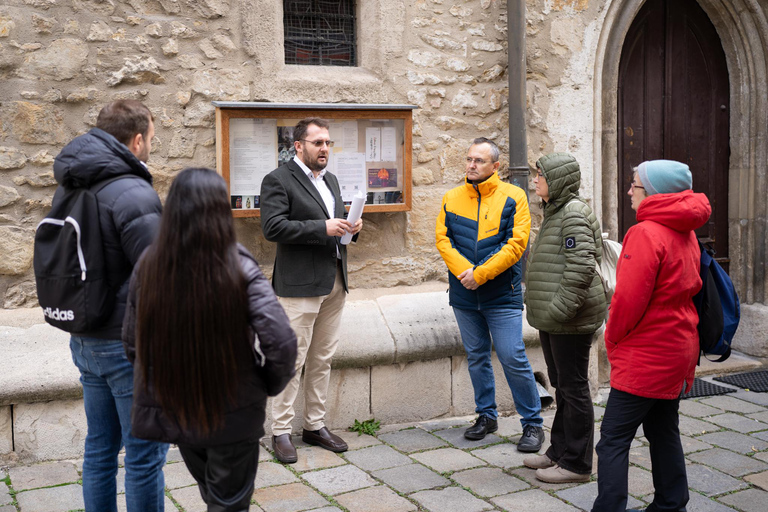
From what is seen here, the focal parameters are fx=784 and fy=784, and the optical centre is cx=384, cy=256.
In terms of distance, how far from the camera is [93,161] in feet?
8.70

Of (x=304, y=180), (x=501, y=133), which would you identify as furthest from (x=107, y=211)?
(x=501, y=133)

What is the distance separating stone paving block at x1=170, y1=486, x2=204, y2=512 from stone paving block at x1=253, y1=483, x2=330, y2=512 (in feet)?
0.82

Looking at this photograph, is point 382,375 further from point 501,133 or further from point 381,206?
point 501,133

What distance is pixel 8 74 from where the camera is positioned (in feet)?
13.6

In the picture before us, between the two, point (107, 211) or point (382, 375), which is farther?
point (382, 375)

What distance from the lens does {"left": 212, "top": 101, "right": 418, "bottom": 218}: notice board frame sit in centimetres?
444

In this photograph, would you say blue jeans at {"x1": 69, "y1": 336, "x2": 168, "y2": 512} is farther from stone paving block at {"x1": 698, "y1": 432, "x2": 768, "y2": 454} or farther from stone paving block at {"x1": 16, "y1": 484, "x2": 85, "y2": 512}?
stone paving block at {"x1": 698, "y1": 432, "x2": 768, "y2": 454}

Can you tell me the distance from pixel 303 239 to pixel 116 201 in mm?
1533

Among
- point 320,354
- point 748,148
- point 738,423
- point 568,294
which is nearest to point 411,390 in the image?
point 320,354

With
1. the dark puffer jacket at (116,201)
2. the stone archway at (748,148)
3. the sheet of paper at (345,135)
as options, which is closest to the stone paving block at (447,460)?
the sheet of paper at (345,135)

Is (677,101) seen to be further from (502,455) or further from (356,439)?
(356,439)

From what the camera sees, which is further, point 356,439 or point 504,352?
point 356,439

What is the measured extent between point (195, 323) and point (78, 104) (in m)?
2.60

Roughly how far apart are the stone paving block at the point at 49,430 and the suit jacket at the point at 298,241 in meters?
1.24
